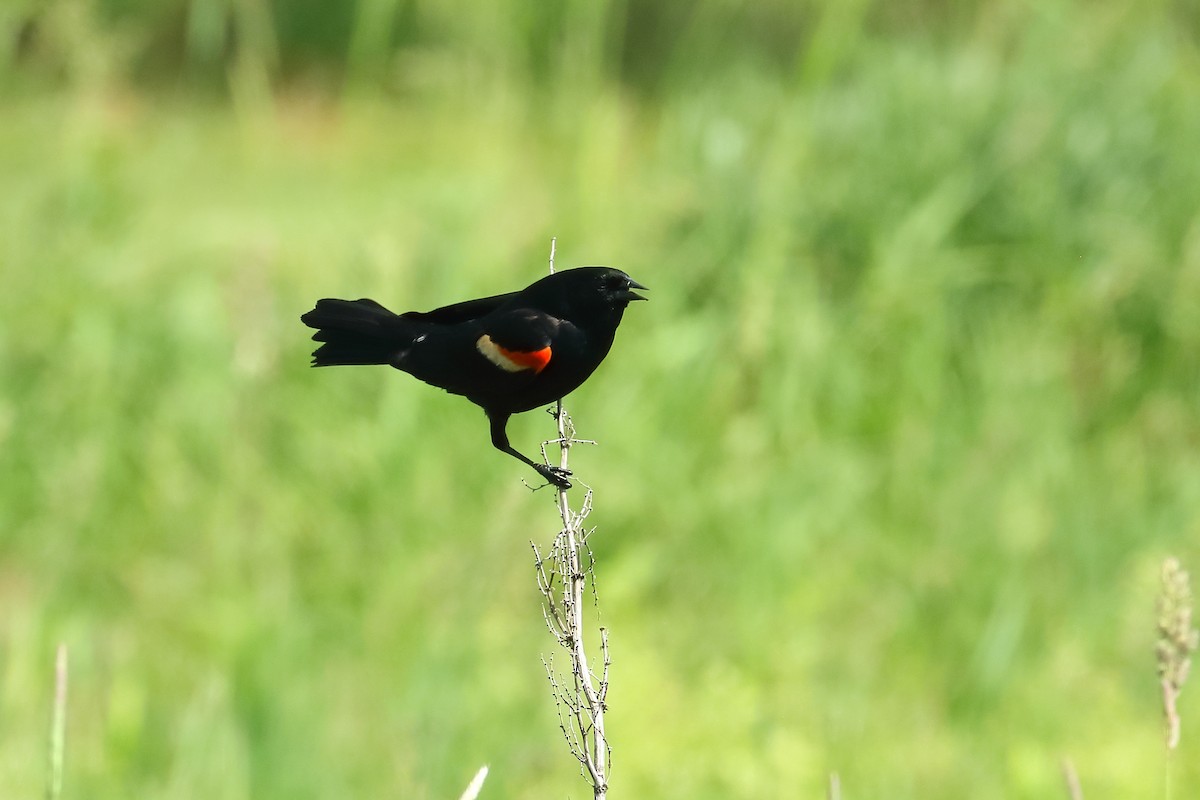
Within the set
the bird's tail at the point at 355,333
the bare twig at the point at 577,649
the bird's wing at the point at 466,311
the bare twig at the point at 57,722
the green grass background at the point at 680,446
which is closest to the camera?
the bird's tail at the point at 355,333

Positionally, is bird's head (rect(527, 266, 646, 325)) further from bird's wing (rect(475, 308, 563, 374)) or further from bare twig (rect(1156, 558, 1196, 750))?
bare twig (rect(1156, 558, 1196, 750))

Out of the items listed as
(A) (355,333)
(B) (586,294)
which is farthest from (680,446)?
(A) (355,333)

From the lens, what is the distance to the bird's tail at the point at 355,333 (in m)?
0.82

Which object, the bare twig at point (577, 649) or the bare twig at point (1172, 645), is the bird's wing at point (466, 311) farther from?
the bare twig at point (1172, 645)

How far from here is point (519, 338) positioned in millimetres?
930

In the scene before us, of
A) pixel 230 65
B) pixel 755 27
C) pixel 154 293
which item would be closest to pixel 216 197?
pixel 154 293

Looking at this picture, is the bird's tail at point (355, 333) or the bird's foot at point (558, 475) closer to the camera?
the bird's tail at point (355, 333)

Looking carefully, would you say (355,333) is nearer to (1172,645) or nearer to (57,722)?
(57,722)

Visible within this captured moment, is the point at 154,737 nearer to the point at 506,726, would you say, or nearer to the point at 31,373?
the point at 506,726

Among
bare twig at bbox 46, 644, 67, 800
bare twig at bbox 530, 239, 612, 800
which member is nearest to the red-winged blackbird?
bare twig at bbox 530, 239, 612, 800

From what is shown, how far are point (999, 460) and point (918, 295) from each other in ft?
Result: 2.65

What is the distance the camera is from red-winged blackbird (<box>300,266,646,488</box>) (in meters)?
0.90

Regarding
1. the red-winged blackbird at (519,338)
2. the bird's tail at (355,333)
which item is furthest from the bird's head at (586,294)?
the bird's tail at (355,333)

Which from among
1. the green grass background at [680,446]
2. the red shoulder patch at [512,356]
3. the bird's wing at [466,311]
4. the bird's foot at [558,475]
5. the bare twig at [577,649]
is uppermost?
the green grass background at [680,446]
